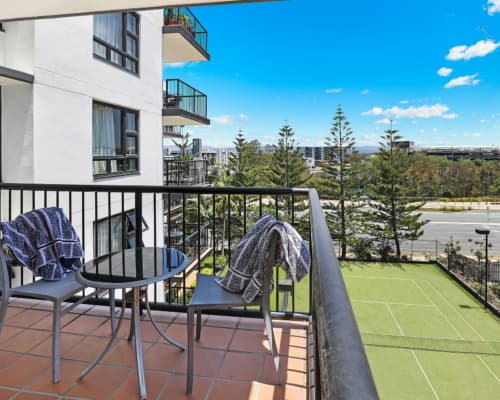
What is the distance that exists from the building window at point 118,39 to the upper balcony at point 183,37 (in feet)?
3.94

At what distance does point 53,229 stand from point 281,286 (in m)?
1.39

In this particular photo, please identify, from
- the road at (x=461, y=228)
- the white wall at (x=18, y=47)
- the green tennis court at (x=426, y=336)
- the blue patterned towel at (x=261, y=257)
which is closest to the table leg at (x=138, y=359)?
the blue patterned towel at (x=261, y=257)

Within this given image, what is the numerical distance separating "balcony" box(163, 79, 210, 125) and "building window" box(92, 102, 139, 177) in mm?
1476

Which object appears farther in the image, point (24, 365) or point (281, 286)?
point (281, 286)

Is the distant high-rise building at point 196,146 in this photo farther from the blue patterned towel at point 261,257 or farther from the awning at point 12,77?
the blue patterned towel at point 261,257

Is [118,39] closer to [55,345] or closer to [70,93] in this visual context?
[70,93]

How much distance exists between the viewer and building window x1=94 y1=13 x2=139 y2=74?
559 cm

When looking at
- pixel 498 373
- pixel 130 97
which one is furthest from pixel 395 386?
pixel 130 97

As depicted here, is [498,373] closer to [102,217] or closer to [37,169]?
[102,217]

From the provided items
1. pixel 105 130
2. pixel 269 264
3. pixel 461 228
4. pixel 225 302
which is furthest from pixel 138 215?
pixel 461 228

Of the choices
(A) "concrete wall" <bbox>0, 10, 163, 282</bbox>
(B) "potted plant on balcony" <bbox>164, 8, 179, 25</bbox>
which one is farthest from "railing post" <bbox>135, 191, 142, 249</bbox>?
(B) "potted plant on balcony" <bbox>164, 8, 179, 25</bbox>

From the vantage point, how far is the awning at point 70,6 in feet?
7.39

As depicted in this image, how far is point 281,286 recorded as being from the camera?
7.60ft

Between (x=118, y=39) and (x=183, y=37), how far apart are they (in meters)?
2.09
